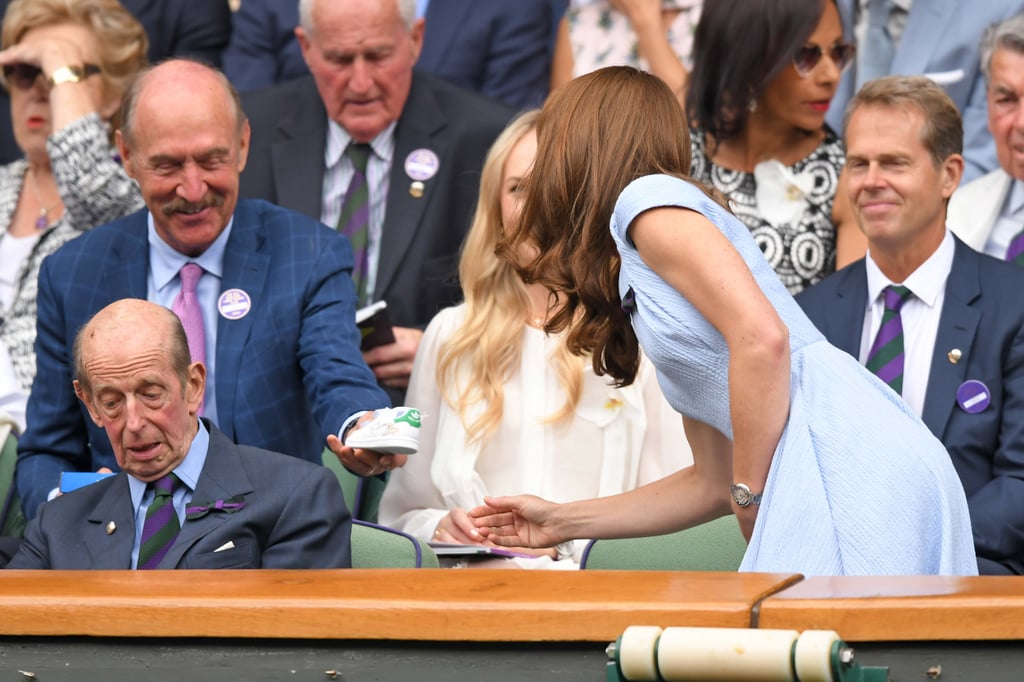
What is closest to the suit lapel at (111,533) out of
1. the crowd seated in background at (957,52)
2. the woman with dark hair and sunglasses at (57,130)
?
the woman with dark hair and sunglasses at (57,130)

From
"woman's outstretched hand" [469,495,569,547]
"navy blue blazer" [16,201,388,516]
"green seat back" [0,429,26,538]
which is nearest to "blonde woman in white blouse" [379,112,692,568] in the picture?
"navy blue blazer" [16,201,388,516]

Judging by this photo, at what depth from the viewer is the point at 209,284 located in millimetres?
4129

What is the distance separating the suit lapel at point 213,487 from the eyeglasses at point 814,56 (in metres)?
2.35

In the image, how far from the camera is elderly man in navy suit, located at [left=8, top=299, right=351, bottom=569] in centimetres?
311

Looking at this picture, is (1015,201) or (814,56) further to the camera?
(814,56)

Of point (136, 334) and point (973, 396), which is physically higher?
point (136, 334)

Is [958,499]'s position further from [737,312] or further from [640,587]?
[640,587]

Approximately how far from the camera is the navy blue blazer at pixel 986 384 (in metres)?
3.71

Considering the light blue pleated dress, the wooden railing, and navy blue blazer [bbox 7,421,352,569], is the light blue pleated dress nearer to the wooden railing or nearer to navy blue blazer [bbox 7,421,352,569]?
the wooden railing

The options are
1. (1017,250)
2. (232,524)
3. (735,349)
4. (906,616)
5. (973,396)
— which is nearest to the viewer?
(906,616)

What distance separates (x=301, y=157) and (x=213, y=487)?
1.95 meters

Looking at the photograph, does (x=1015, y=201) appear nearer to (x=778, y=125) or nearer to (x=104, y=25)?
(x=778, y=125)

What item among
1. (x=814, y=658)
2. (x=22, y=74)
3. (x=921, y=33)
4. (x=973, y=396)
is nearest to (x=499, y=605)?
(x=814, y=658)

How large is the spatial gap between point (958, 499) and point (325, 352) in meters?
1.76
